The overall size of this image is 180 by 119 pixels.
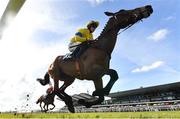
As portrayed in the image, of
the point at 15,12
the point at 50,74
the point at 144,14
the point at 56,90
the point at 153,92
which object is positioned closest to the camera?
the point at 15,12

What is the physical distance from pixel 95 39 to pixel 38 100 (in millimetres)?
1321

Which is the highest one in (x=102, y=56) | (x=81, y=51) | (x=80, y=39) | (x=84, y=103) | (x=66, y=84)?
(x=80, y=39)


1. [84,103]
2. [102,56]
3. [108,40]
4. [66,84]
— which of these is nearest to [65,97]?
[66,84]

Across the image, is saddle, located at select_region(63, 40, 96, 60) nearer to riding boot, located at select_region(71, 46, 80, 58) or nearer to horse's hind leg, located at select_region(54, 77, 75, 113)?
riding boot, located at select_region(71, 46, 80, 58)

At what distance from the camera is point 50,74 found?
5.00 m

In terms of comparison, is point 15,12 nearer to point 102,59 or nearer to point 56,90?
point 102,59

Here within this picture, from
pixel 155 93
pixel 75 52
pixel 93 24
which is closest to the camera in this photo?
pixel 93 24

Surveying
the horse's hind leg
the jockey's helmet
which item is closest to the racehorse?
the horse's hind leg

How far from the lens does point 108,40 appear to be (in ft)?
13.4

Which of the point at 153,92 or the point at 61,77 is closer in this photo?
the point at 61,77

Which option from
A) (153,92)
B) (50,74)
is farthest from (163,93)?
(50,74)

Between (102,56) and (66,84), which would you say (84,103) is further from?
(102,56)

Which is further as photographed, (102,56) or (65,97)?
(65,97)

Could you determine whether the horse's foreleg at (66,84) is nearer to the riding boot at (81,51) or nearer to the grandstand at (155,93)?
the riding boot at (81,51)
